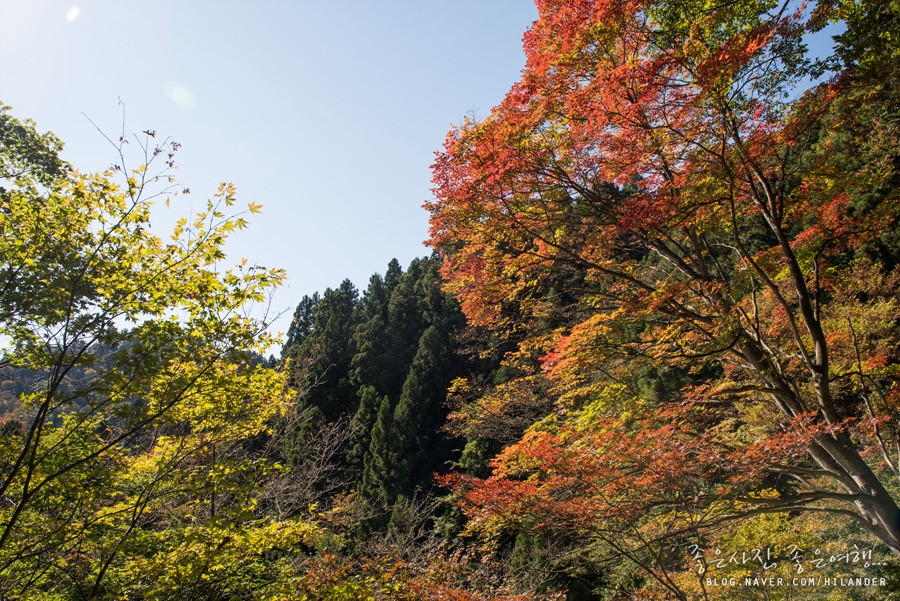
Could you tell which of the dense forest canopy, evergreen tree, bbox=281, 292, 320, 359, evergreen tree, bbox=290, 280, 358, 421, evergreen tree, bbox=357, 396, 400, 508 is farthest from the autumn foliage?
evergreen tree, bbox=281, 292, 320, 359

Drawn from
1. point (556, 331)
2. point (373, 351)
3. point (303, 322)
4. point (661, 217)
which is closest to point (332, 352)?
point (373, 351)

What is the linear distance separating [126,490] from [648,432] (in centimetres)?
589

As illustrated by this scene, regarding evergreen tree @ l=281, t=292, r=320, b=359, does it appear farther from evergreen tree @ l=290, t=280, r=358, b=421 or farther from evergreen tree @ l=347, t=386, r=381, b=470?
evergreen tree @ l=347, t=386, r=381, b=470

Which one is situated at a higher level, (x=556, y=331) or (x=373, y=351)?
(x=373, y=351)

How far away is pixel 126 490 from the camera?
4.90m

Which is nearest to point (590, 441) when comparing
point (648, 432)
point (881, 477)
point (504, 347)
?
point (648, 432)

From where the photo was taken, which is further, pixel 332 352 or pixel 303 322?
pixel 303 322

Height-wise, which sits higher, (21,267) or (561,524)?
(21,267)

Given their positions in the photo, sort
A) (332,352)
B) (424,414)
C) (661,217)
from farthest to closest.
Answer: (332,352) < (424,414) < (661,217)

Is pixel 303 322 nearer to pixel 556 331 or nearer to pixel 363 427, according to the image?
pixel 363 427

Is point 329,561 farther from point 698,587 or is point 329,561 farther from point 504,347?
point 504,347

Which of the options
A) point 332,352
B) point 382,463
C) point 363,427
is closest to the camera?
point 382,463

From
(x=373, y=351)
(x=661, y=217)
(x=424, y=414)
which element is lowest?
(x=424, y=414)

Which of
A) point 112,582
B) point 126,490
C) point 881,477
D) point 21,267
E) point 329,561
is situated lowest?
point 881,477
